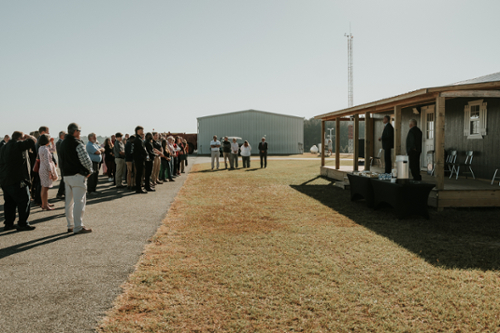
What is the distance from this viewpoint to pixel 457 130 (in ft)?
39.5

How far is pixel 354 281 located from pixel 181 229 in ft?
10.7

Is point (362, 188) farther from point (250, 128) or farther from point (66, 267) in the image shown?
point (250, 128)

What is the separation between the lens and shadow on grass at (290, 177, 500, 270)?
15.2 ft

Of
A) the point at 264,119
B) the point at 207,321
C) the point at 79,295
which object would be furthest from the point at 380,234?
the point at 264,119

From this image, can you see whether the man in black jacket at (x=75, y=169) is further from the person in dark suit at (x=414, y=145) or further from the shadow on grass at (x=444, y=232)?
the person in dark suit at (x=414, y=145)

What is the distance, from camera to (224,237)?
5.66m

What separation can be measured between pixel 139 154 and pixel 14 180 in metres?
4.49

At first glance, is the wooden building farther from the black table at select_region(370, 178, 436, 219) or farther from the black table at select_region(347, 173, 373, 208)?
the black table at select_region(347, 173, 373, 208)

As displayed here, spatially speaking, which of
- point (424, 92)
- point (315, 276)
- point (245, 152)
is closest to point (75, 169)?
point (315, 276)

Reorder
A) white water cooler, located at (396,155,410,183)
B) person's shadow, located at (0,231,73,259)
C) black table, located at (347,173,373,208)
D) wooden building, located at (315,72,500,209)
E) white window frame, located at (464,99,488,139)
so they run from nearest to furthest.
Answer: person's shadow, located at (0,231,73,259), white water cooler, located at (396,155,410,183), wooden building, located at (315,72,500,209), black table, located at (347,173,373,208), white window frame, located at (464,99,488,139)

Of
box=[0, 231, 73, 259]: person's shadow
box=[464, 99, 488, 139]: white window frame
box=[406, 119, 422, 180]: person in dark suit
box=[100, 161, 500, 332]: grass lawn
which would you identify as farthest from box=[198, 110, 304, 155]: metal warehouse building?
box=[0, 231, 73, 259]: person's shadow

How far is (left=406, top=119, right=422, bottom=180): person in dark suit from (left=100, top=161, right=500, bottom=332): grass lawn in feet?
7.47

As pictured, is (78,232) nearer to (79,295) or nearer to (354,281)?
(79,295)

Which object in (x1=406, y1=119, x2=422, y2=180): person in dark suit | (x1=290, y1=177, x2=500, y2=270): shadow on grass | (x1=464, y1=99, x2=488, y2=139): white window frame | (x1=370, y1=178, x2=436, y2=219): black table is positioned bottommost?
(x1=290, y1=177, x2=500, y2=270): shadow on grass
